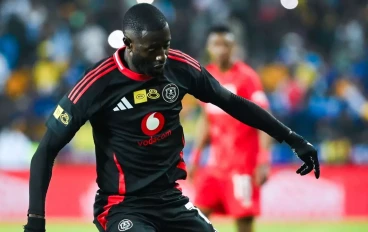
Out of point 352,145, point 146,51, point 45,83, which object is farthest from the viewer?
point 45,83

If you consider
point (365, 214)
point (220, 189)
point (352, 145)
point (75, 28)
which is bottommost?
point (220, 189)

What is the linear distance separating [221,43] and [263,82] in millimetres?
7447

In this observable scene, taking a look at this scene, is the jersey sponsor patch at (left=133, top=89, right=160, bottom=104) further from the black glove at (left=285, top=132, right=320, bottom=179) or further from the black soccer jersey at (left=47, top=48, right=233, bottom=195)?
the black glove at (left=285, top=132, right=320, bottom=179)

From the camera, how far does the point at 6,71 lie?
14.9 meters

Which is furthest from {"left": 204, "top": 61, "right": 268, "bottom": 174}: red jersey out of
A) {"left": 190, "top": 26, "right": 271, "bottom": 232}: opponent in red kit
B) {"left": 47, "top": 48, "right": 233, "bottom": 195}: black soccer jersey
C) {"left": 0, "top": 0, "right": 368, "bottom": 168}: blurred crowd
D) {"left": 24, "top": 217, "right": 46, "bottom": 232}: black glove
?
{"left": 0, "top": 0, "right": 368, "bottom": 168}: blurred crowd

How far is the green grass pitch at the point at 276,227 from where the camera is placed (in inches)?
411

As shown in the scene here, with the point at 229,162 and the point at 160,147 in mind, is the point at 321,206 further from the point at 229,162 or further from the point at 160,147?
the point at 160,147

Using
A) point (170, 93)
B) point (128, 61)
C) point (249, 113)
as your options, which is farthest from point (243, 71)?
point (128, 61)

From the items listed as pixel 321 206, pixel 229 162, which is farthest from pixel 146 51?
pixel 321 206

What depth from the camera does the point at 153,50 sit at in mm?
4324

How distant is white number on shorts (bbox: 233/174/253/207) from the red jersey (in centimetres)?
7

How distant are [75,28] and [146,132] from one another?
1167cm

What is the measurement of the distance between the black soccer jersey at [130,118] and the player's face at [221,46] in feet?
9.47

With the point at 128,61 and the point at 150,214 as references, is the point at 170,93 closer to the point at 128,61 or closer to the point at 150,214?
the point at 128,61
